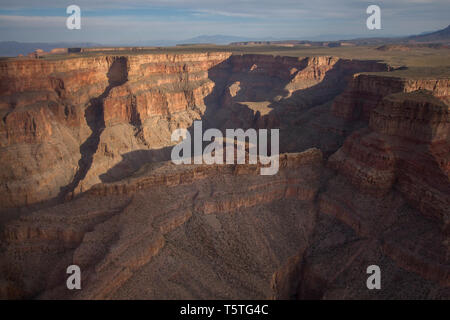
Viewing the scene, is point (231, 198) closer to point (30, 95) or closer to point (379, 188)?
point (379, 188)

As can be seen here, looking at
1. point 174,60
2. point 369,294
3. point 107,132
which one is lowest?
point 369,294

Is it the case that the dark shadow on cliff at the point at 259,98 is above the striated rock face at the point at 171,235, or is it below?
above

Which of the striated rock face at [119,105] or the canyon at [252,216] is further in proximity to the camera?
the striated rock face at [119,105]

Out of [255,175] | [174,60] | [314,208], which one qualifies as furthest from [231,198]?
[174,60]

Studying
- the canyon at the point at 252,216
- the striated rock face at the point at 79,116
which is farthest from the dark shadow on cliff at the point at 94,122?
the canyon at the point at 252,216

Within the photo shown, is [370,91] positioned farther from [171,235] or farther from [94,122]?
[94,122]

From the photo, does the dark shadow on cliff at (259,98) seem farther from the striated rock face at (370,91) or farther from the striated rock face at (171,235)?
the striated rock face at (171,235)

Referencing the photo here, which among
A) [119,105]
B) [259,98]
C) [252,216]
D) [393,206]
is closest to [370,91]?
[393,206]

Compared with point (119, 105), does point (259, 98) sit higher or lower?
higher

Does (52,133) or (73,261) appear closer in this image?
(73,261)

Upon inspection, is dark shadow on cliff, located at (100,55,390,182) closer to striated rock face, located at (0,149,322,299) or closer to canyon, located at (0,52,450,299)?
canyon, located at (0,52,450,299)

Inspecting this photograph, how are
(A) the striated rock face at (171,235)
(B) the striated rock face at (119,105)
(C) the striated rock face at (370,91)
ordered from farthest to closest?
(B) the striated rock face at (119,105)
(C) the striated rock face at (370,91)
(A) the striated rock face at (171,235)
